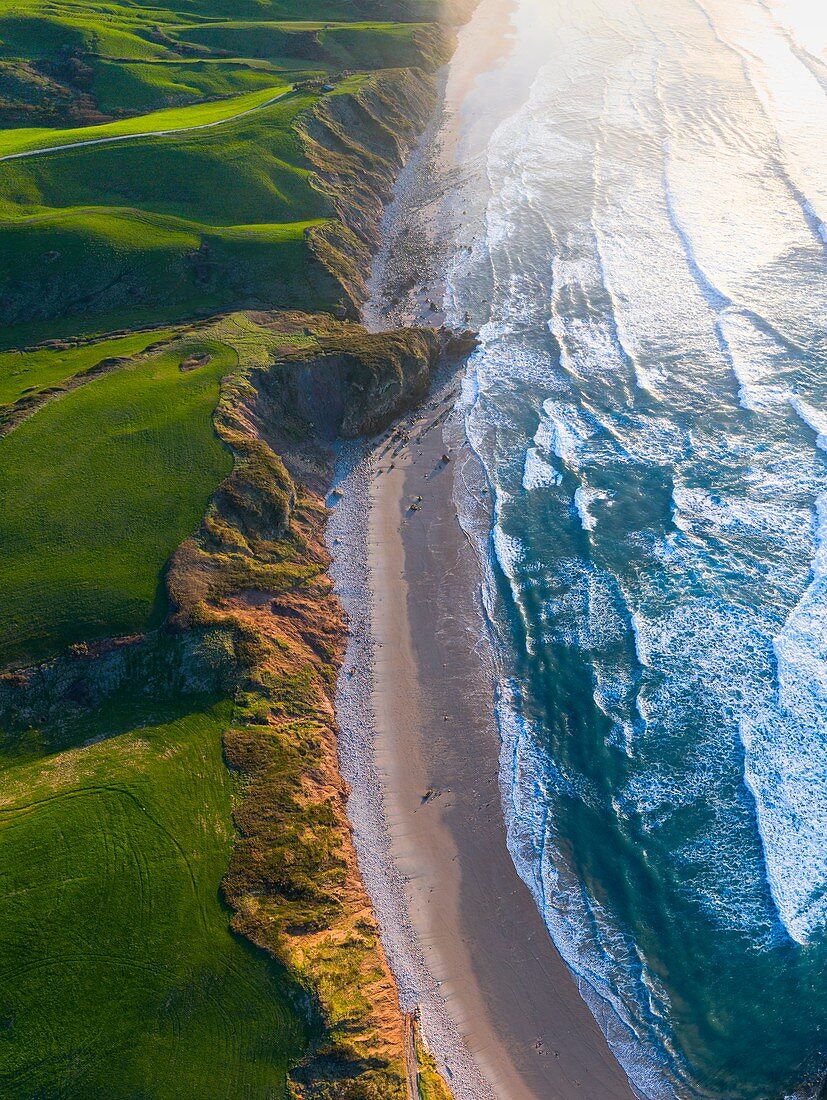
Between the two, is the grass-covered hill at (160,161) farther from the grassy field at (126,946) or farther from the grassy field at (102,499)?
the grassy field at (126,946)

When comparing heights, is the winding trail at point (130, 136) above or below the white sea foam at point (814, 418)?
below

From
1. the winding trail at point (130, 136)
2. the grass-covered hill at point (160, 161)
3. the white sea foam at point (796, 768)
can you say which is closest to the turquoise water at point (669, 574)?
the white sea foam at point (796, 768)

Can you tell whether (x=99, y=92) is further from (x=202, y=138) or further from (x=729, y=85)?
(x=729, y=85)

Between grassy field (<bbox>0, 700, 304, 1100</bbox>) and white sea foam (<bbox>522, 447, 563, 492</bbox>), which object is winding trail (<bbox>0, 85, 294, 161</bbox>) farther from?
grassy field (<bbox>0, 700, 304, 1100</bbox>)

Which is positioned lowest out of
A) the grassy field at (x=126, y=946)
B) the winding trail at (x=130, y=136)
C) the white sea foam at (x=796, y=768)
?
the grassy field at (x=126, y=946)

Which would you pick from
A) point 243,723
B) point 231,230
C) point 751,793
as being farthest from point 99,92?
point 751,793

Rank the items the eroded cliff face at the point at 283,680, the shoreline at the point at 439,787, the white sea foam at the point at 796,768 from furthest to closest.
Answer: the white sea foam at the point at 796,768 < the shoreline at the point at 439,787 < the eroded cliff face at the point at 283,680
